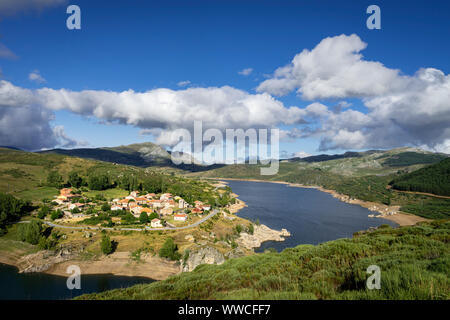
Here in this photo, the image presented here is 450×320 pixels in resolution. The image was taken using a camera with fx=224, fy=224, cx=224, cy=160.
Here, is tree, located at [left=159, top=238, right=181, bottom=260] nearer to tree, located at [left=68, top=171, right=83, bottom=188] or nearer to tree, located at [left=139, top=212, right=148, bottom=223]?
tree, located at [left=139, top=212, right=148, bottom=223]

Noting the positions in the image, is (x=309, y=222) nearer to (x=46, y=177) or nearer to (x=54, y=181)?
(x=54, y=181)

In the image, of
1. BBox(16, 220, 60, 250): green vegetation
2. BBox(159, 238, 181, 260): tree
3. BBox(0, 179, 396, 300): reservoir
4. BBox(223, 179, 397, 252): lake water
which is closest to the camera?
BBox(0, 179, 396, 300): reservoir

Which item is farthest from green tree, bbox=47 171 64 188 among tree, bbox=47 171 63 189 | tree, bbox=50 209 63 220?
tree, bbox=50 209 63 220

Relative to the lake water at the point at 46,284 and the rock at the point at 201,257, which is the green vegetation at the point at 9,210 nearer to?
the lake water at the point at 46,284

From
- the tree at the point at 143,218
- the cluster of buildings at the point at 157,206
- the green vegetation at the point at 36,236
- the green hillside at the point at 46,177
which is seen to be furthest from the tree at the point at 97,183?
the tree at the point at 143,218

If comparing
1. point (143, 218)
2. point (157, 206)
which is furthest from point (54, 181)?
point (143, 218)
